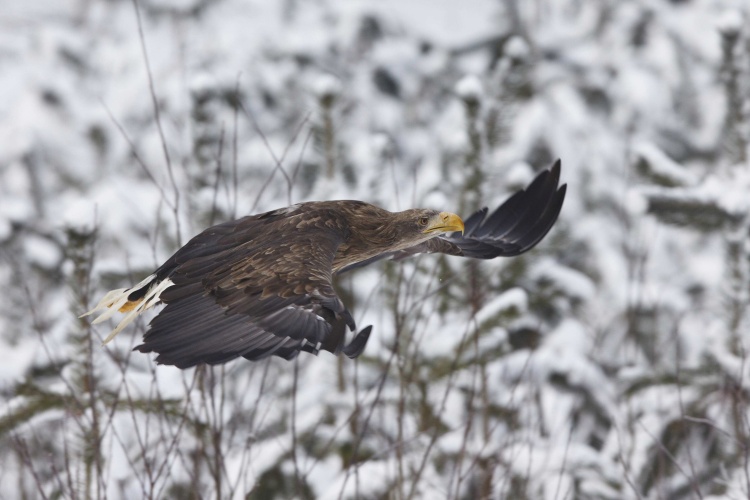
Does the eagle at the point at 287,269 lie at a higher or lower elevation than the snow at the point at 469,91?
lower

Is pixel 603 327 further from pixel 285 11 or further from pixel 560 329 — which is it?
pixel 285 11

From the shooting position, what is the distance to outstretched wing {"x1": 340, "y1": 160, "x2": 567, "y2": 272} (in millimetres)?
4762

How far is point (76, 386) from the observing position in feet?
14.7

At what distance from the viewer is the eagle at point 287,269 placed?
127 inches

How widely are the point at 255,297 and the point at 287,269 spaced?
0.55ft

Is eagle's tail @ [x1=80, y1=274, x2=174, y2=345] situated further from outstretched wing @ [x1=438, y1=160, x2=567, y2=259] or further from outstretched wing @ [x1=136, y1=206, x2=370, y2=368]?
outstretched wing @ [x1=438, y1=160, x2=567, y2=259]

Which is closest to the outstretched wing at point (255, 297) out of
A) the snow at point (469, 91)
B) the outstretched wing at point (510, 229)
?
the outstretched wing at point (510, 229)

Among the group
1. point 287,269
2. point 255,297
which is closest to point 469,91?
point 287,269

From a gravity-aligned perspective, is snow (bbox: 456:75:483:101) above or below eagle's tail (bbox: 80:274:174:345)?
above

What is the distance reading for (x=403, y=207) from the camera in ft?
28.6

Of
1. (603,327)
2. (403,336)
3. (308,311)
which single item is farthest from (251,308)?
(603,327)

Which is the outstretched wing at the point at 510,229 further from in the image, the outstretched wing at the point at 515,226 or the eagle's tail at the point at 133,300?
the eagle's tail at the point at 133,300

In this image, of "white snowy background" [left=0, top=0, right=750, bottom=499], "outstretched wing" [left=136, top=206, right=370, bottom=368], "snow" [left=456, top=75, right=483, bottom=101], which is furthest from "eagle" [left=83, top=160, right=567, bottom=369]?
"snow" [left=456, top=75, right=483, bottom=101]

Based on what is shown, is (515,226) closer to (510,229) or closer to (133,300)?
(510,229)
